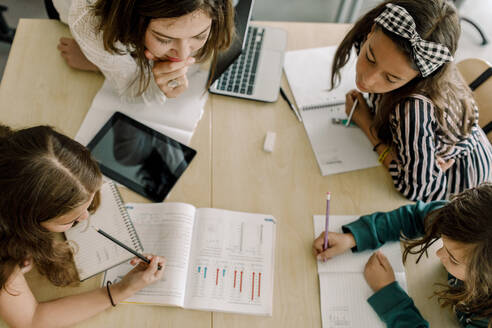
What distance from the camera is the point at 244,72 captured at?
1299 millimetres

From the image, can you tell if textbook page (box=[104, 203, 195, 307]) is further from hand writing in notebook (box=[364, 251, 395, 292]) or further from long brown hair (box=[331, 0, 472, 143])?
long brown hair (box=[331, 0, 472, 143])

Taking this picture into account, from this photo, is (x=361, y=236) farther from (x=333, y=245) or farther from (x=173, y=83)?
(x=173, y=83)

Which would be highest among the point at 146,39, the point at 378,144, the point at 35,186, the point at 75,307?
the point at 146,39

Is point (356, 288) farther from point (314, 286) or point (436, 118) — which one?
point (436, 118)

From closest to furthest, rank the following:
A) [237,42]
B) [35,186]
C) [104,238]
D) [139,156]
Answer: [35,186] → [104,238] → [139,156] → [237,42]

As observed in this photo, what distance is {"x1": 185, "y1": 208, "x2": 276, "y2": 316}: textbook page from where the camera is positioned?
1000 millimetres

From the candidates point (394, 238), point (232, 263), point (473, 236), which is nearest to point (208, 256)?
point (232, 263)

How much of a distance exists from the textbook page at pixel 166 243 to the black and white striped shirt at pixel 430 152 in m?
0.60

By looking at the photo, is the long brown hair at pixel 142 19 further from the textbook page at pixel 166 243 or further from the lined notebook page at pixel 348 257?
the lined notebook page at pixel 348 257

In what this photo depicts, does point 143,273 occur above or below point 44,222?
below

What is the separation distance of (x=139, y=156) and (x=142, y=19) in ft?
1.24

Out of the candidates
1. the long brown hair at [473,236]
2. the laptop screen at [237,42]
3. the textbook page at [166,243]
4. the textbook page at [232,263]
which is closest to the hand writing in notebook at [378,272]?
the long brown hair at [473,236]

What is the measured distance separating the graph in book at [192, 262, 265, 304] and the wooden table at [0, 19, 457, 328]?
4 centimetres

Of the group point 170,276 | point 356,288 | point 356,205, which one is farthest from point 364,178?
Result: point 170,276
